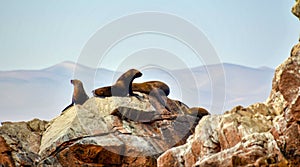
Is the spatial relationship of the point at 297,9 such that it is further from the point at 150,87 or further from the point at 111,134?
the point at 150,87

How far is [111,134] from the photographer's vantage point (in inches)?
991

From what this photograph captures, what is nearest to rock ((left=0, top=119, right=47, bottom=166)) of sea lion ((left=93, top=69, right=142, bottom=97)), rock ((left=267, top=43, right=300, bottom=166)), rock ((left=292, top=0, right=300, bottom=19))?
sea lion ((left=93, top=69, right=142, bottom=97))

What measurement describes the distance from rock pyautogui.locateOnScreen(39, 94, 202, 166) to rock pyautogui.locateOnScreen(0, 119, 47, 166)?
1.74 feet

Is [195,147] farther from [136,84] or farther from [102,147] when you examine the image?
[136,84]

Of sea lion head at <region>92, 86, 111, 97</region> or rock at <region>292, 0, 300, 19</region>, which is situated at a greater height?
sea lion head at <region>92, 86, 111, 97</region>

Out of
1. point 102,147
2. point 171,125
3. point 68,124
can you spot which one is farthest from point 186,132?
point 68,124

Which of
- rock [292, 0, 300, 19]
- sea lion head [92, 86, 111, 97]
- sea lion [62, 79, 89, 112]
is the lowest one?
rock [292, 0, 300, 19]

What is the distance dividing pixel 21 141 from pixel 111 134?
17.6 feet

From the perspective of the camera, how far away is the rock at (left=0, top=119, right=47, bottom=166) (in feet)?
81.6

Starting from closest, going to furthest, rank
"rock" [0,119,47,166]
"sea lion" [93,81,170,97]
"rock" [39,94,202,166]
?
"rock" [39,94,202,166]
"rock" [0,119,47,166]
"sea lion" [93,81,170,97]

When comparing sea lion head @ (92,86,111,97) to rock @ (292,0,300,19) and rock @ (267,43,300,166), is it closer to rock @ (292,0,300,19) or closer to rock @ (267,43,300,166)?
rock @ (292,0,300,19)

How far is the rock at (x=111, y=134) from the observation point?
24.0 meters

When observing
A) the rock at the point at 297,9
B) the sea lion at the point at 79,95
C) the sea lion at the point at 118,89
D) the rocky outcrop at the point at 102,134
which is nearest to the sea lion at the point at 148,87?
the sea lion at the point at 118,89

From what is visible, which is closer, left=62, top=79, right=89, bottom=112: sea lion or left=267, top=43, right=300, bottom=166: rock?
left=267, top=43, right=300, bottom=166: rock
